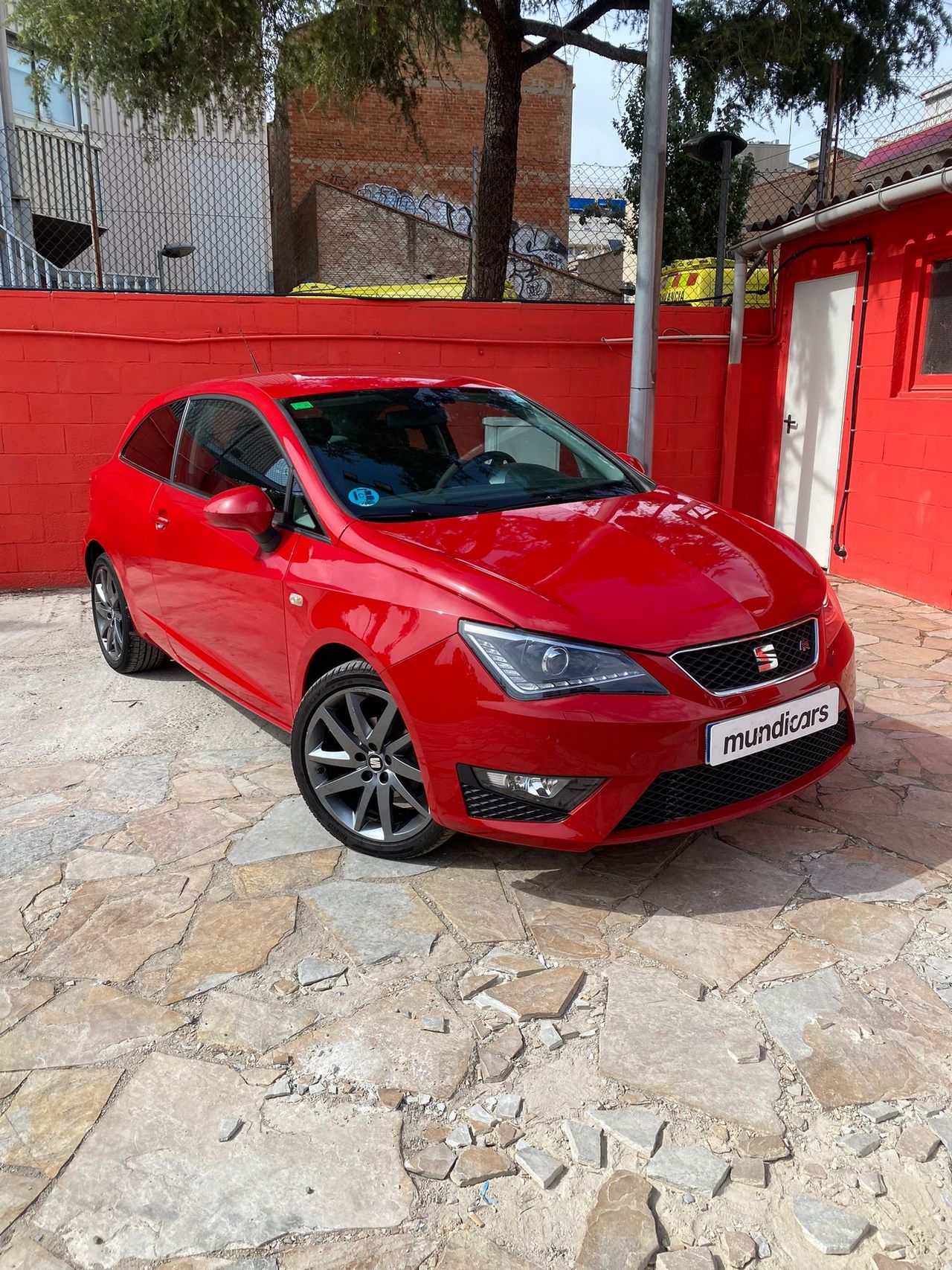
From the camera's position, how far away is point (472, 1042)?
2.56 m

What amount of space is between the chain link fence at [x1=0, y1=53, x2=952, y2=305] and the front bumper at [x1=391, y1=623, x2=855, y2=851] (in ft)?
15.8

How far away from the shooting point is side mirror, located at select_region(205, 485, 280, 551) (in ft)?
11.8

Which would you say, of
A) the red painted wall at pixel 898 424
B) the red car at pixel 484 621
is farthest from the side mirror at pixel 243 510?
the red painted wall at pixel 898 424

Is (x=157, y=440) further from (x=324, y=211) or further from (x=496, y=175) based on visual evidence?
(x=324, y=211)

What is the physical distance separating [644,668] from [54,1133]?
6.06 feet

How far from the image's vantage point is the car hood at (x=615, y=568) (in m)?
2.96

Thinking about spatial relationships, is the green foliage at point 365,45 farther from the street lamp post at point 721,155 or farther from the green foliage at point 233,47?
the street lamp post at point 721,155

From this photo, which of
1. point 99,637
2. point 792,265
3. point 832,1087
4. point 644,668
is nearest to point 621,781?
point 644,668

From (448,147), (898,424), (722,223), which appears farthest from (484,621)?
(448,147)

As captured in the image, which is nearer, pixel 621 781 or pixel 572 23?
pixel 621 781

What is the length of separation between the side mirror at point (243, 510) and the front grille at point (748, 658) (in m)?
1.57

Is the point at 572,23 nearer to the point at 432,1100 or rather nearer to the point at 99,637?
the point at 99,637

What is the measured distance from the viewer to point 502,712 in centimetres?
287

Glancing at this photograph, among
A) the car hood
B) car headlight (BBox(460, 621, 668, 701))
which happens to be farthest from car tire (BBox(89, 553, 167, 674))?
car headlight (BBox(460, 621, 668, 701))
